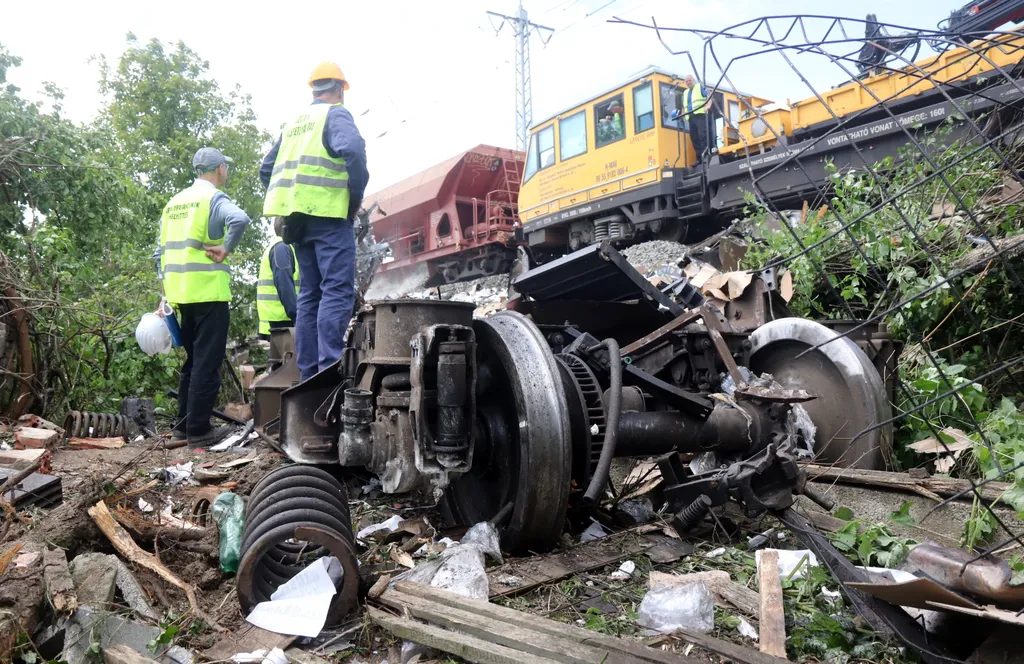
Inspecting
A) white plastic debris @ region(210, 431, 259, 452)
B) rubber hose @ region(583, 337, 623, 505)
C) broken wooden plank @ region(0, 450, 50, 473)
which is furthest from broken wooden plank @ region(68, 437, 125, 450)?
rubber hose @ region(583, 337, 623, 505)

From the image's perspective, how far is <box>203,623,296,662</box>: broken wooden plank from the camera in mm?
1822

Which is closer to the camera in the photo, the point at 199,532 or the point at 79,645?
the point at 79,645

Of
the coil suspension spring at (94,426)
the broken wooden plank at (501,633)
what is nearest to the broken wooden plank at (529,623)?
the broken wooden plank at (501,633)

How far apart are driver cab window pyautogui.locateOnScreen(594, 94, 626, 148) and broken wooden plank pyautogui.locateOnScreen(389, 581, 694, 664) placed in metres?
9.12

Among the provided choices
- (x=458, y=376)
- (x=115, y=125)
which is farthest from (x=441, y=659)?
(x=115, y=125)

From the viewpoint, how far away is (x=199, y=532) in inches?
100

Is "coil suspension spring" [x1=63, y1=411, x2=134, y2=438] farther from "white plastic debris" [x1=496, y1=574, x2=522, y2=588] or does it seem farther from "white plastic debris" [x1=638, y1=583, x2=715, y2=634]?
"white plastic debris" [x1=638, y1=583, x2=715, y2=634]

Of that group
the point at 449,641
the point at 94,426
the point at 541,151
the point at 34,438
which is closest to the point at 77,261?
the point at 94,426

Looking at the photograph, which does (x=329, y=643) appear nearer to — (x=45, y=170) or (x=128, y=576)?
(x=128, y=576)

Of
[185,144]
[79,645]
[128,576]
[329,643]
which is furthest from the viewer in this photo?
[185,144]

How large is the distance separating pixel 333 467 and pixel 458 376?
1.20 metres

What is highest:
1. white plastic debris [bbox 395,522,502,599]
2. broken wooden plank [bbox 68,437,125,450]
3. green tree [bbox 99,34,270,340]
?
green tree [bbox 99,34,270,340]

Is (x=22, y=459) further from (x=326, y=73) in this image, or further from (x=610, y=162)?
(x=610, y=162)

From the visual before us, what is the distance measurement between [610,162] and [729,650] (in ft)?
30.8
